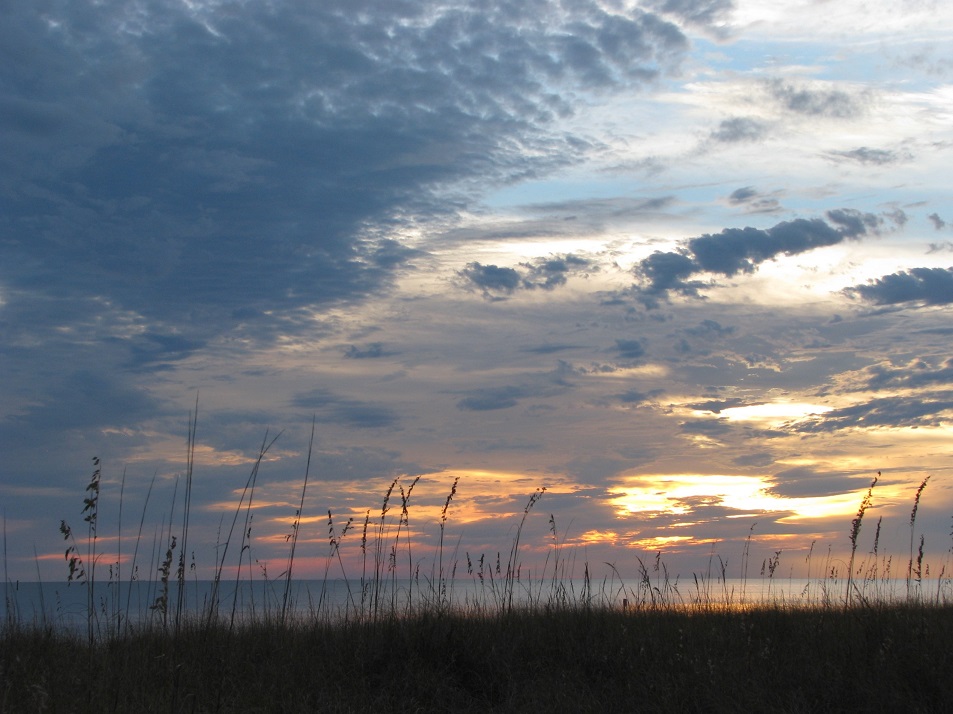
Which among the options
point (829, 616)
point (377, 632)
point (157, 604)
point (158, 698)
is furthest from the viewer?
point (829, 616)

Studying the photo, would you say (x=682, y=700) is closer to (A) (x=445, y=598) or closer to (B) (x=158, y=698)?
(A) (x=445, y=598)

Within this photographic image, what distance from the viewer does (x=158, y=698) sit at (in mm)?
6027

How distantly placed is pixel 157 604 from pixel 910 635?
23.5ft

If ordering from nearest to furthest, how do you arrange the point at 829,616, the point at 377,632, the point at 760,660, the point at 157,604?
the point at 760,660 → the point at 157,604 → the point at 377,632 → the point at 829,616

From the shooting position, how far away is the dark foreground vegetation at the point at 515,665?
6.33 m

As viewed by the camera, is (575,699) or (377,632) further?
(377,632)

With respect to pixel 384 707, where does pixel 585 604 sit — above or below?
above

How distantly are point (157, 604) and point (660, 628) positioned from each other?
5122 millimetres

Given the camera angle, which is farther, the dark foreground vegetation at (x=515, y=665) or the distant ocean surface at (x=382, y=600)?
the distant ocean surface at (x=382, y=600)

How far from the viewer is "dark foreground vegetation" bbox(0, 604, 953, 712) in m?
6.33

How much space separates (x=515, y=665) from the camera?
24.7 ft

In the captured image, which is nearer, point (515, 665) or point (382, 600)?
point (515, 665)

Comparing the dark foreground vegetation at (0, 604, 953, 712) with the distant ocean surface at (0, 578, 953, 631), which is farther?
the distant ocean surface at (0, 578, 953, 631)

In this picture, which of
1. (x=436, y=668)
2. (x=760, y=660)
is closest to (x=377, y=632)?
(x=436, y=668)
